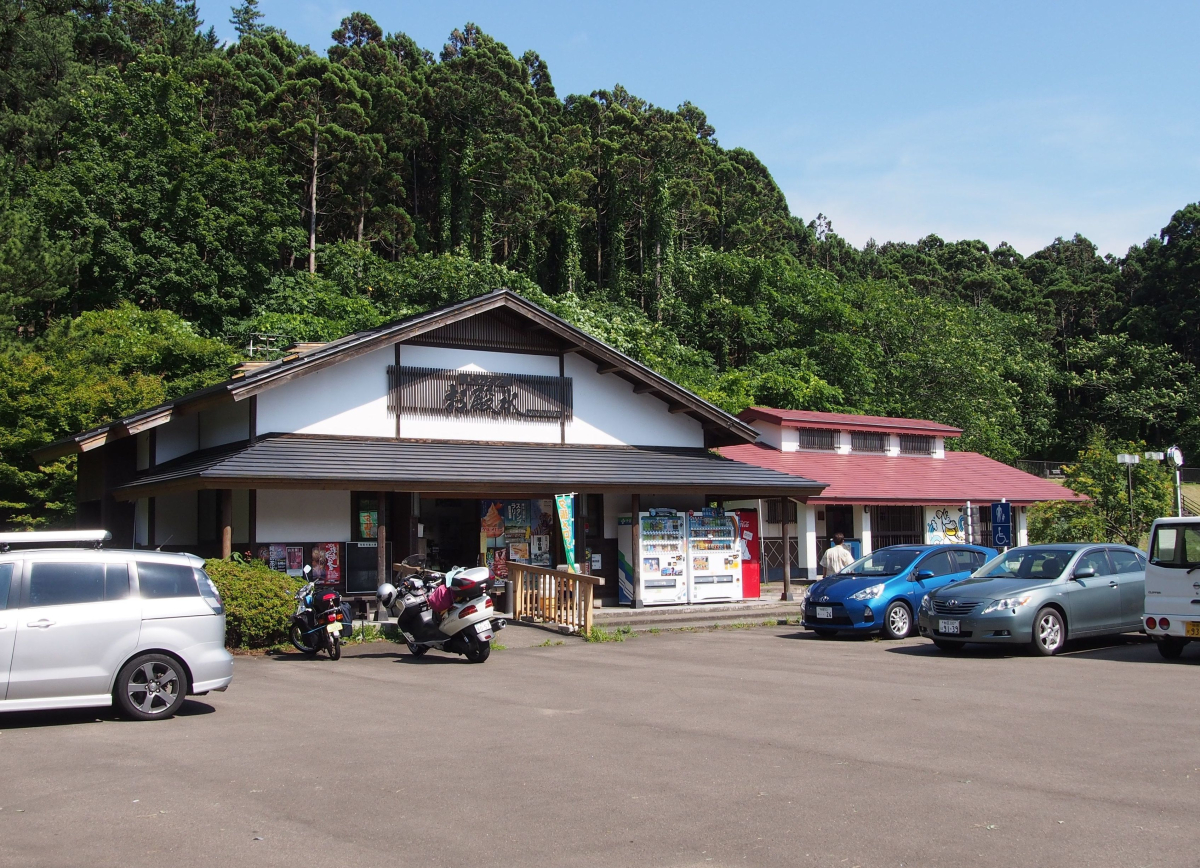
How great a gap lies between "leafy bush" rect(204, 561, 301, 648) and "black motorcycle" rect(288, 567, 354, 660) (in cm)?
72

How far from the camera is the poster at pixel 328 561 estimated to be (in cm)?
1819

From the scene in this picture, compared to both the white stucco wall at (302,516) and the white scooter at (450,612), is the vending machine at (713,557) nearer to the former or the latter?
the white stucco wall at (302,516)

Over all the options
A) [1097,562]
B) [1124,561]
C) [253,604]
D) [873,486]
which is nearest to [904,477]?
[873,486]

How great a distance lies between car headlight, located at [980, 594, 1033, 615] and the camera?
1333 centimetres

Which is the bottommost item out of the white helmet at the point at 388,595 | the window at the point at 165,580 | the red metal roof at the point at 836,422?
the white helmet at the point at 388,595

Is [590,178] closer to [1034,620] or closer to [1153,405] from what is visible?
[1153,405]

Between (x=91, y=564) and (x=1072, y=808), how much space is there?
8113 mm

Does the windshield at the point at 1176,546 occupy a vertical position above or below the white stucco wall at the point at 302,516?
below

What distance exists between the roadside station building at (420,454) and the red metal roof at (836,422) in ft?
26.4

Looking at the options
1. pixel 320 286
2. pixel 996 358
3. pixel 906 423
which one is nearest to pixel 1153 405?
pixel 996 358

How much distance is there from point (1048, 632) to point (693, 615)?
7795 millimetres

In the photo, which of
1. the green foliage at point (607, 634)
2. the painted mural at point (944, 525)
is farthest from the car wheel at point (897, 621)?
the painted mural at point (944, 525)

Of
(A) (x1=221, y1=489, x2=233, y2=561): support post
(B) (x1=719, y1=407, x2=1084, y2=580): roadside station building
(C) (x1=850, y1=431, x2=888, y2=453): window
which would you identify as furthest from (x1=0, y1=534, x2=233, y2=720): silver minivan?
(C) (x1=850, y1=431, x2=888, y2=453): window

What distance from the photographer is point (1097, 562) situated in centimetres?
1442
